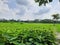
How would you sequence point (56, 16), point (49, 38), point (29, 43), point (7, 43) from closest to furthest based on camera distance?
point (7, 43) < point (29, 43) < point (49, 38) < point (56, 16)

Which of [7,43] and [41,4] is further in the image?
[41,4]

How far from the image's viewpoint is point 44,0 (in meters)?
5.29

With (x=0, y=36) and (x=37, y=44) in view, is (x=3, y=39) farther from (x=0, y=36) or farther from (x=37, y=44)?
(x=37, y=44)

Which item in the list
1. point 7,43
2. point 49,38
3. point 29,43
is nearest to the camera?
point 7,43

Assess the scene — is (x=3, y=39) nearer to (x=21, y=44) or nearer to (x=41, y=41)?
(x=21, y=44)

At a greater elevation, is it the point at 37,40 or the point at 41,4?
the point at 41,4

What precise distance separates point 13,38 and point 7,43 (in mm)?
84

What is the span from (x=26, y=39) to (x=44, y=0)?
363 cm

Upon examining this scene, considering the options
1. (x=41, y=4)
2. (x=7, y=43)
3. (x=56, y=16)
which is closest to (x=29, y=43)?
(x=7, y=43)

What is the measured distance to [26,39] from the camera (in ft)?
5.74

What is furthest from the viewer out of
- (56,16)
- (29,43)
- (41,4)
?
(56,16)

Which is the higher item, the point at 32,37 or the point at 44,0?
the point at 44,0

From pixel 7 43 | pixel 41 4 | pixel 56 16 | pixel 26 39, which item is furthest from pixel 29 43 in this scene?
pixel 56 16

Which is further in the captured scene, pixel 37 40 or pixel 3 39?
pixel 37 40
